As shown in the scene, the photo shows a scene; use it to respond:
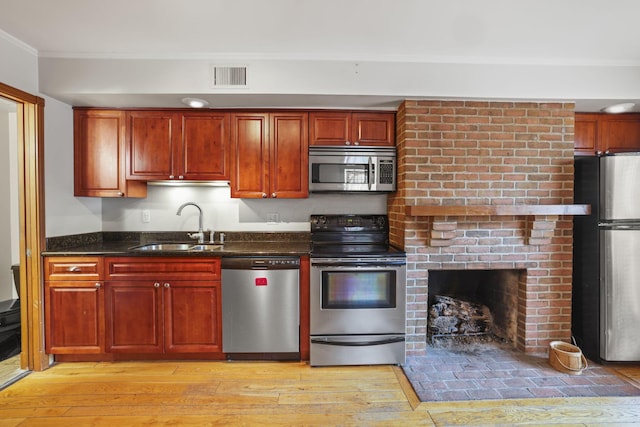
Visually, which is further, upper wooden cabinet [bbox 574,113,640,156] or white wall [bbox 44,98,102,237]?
upper wooden cabinet [bbox 574,113,640,156]

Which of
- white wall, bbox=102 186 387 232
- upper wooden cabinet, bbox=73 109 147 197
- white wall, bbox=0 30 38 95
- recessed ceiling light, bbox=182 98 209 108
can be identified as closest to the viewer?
white wall, bbox=0 30 38 95

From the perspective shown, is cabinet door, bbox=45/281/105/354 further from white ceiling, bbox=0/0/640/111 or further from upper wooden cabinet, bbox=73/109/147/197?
white ceiling, bbox=0/0/640/111

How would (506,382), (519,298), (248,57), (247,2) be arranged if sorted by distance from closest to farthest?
(247,2) < (506,382) < (248,57) < (519,298)

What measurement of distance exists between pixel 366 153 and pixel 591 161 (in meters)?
1.86

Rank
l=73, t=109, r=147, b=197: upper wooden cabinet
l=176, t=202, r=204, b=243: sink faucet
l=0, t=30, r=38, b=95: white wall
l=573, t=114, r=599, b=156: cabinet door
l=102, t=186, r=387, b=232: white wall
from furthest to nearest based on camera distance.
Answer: l=102, t=186, r=387, b=232: white wall, l=176, t=202, r=204, b=243: sink faucet, l=573, t=114, r=599, b=156: cabinet door, l=73, t=109, r=147, b=197: upper wooden cabinet, l=0, t=30, r=38, b=95: white wall

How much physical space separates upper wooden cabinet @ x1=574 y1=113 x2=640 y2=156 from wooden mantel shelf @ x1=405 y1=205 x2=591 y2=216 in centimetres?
84

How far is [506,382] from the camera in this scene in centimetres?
Result: 234

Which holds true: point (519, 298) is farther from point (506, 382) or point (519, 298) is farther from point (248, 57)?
point (248, 57)

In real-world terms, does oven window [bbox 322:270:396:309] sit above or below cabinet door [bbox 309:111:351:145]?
below

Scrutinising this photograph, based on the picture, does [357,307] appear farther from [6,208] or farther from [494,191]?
[6,208]

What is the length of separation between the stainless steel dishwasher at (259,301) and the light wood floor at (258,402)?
267mm

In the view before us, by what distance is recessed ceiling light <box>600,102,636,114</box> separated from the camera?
2.75m

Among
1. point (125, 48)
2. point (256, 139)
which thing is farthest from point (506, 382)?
point (125, 48)

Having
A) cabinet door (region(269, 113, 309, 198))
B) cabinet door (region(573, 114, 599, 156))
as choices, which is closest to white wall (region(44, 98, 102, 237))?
cabinet door (region(269, 113, 309, 198))
